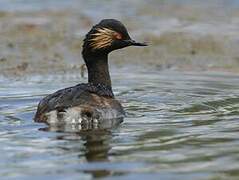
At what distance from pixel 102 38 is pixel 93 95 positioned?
94 cm

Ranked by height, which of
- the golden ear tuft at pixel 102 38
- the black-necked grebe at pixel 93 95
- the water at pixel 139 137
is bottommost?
the water at pixel 139 137

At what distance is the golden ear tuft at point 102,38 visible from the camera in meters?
12.8

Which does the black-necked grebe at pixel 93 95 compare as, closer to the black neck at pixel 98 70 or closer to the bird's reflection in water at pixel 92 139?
the black neck at pixel 98 70

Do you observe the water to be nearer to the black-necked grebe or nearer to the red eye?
the black-necked grebe

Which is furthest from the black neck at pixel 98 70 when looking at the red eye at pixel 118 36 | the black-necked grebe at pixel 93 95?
the red eye at pixel 118 36

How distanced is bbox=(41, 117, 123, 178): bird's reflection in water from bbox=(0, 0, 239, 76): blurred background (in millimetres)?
5145

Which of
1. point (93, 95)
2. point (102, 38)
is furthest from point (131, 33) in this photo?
point (93, 95)

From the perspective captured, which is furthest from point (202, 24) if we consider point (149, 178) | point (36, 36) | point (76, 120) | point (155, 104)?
point (149, 178)

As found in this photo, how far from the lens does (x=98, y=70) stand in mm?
13234

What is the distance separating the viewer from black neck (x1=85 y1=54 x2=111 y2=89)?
518 inches

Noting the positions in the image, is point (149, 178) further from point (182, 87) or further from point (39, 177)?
point (182, 87)

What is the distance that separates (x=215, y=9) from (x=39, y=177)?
11.9 meters

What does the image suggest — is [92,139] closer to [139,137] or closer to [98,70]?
[139,137]

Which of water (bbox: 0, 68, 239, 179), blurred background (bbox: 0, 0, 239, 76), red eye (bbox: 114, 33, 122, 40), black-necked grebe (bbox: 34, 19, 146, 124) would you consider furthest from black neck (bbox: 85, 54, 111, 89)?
blurred background (bbox: 0, 0, 239, 76)
